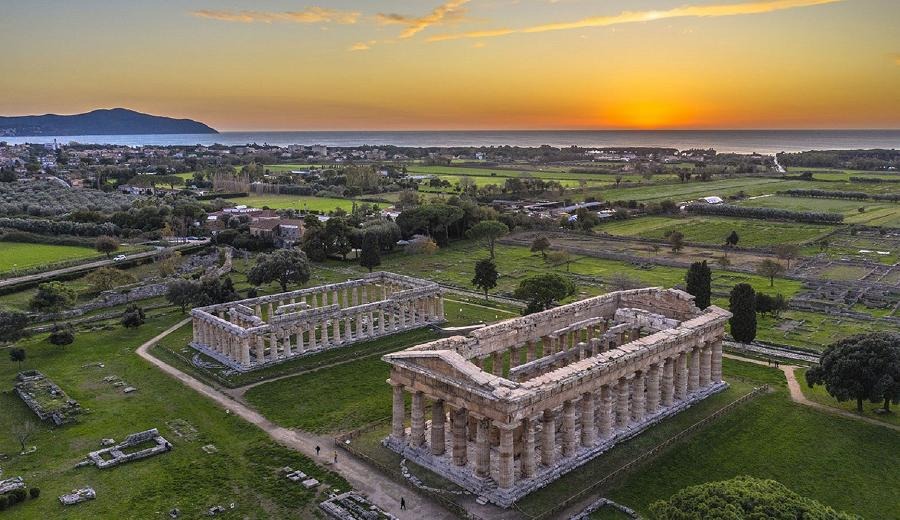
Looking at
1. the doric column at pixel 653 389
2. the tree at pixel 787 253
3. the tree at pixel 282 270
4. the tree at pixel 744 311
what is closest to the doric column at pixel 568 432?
the doric column at pixel 653 389

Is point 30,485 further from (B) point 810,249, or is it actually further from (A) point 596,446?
(B) point 810,249

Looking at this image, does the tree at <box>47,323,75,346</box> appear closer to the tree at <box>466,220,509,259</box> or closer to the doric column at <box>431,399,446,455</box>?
the doric column at <box>431,399,446,455</box>

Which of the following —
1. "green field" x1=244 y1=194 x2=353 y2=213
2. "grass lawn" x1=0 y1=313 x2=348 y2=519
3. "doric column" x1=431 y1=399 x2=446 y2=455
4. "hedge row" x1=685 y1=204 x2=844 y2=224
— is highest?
"hedge row" x1=685 y1=204 x2=844 y2=224

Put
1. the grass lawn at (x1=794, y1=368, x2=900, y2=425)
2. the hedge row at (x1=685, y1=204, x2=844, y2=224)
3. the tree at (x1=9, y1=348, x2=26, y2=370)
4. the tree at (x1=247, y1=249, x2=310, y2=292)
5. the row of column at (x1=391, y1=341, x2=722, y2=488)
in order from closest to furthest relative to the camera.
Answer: the row of column at (x1=391, y1=341, x2=722, y2=488) < the grass lawn at (x1=794, y1=368, x2=900, y2=425) < the tree at (x1=9, y1=348, x2=26, y2=370) < the tree at (x1=247, y1=249, x2=310, y2=292) < the hedge row at (x1=685, y1=204, x2=844, y2=224)

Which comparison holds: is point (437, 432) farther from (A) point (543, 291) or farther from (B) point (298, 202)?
(B) point (298, 202)

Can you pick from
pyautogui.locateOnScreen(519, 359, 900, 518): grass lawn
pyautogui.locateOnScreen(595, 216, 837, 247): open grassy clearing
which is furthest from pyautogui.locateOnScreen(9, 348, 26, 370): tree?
pyautogui.locateOnScreen(595, 216, 837, 247): open grassy clearing

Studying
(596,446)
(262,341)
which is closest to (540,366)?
(596,446)
